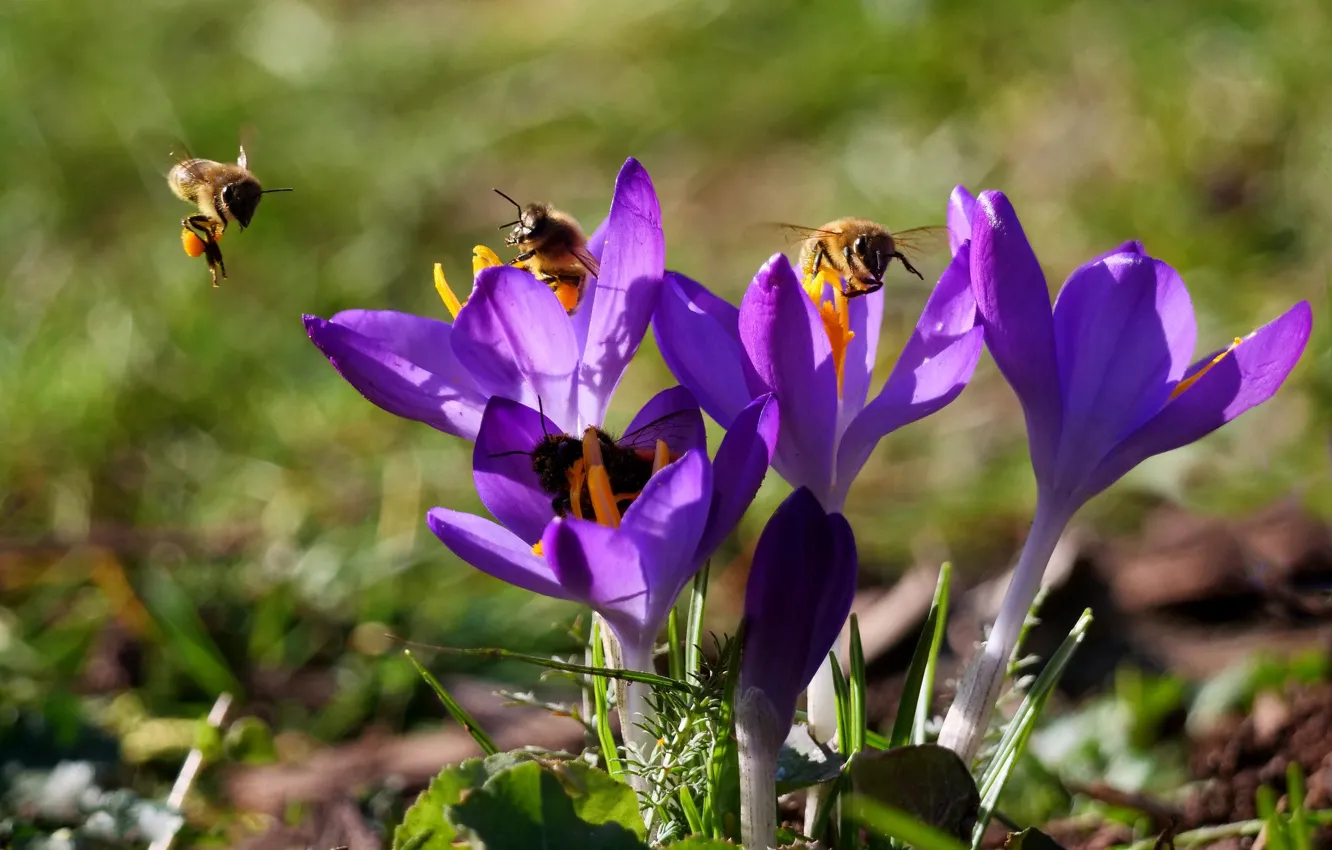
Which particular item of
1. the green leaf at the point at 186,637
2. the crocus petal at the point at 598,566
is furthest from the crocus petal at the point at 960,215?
the green leaf at the point at 186,637

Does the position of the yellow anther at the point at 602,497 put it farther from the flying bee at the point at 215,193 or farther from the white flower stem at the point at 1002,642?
the flying bee at the point at 215,193

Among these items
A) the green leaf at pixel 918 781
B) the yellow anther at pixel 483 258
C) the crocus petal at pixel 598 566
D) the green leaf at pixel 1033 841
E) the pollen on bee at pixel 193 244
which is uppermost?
the pollen on bee at pixel 193 244

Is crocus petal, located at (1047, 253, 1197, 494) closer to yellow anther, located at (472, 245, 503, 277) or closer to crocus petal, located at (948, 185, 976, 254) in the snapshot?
crocus petal, located at (948, 185, 976, 254)

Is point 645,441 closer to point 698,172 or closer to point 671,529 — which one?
point 671,529

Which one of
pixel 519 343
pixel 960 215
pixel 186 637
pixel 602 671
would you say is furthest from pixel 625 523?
pixel 186 637

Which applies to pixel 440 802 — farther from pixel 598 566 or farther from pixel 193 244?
pixel 193 244

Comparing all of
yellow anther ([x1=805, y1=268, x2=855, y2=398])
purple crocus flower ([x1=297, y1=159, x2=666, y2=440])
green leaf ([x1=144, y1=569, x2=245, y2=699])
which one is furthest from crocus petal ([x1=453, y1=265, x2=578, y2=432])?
green leaf ([x1=144, y1=569, x2=245, y2=699])
